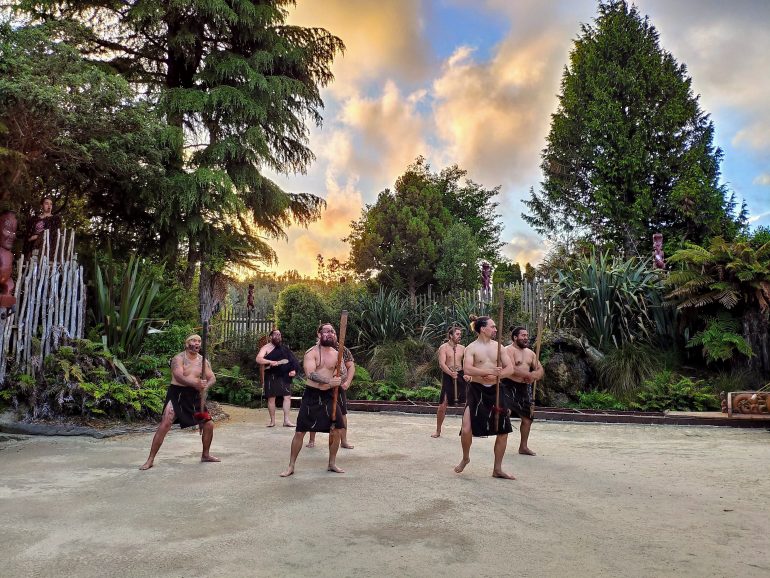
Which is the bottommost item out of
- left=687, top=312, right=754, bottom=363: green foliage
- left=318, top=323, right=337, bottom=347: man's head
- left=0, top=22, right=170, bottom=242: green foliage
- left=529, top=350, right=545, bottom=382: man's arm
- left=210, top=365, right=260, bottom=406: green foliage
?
left=210, top=365, right=260, bottom=406: green foliage

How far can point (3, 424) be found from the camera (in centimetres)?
785

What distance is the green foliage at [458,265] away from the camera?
25.5m

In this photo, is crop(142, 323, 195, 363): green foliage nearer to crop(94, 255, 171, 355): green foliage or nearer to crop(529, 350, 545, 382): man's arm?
crop(94, 255, 171, 355): green foliage

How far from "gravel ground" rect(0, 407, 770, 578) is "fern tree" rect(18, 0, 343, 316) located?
29.6ft

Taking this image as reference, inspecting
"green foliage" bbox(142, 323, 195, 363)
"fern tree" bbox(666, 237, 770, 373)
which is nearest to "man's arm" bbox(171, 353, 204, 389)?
"green foliage" bbox(142, 323, 195, 363)

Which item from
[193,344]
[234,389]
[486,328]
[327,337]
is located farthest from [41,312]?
[486,328]

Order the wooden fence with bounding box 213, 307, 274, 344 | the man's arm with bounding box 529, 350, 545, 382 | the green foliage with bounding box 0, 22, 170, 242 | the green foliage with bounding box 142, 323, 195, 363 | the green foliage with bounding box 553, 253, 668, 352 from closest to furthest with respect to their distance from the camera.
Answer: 1. the man's arm with bounding box 529, 350, 545, 382
2. the green foliage with bounding box 0, 22, 170, 242
3. the green foliage with bounding box 142, 323, 195, 363
4. the green foliage with bounding box 553, 253, 668, 352
5. the wooden fence with bounding box 213, 307, 274, 344

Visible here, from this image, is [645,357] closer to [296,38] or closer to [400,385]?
[400,385]

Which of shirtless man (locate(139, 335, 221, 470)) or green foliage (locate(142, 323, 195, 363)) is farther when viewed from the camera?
green foliage (locate(142, 323, 195, 363))

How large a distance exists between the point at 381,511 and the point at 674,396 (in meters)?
8.42

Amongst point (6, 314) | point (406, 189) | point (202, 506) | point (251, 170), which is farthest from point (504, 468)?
point (406, 189)

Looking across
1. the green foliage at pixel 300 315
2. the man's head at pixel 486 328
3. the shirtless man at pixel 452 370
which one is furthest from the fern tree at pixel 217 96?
the man's head at pixel 486 328

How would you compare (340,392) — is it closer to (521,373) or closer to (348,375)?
(348,375)

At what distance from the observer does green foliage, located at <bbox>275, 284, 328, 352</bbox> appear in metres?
16.0
